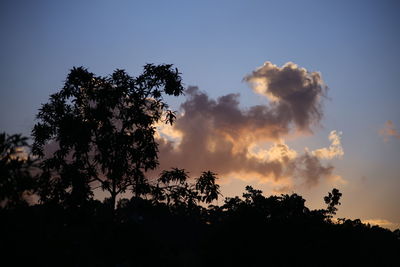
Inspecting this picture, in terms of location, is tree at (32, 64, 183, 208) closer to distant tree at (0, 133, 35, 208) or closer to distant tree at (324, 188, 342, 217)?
distant tree at (0, 133, 35, 208)

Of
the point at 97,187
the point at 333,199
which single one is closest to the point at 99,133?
the point at 97,187

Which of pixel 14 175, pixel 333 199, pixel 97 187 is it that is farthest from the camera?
pixel 333 199

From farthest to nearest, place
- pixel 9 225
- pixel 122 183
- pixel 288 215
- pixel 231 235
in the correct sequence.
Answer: pixel 288 215, pixel 231 235, pixel 122 183, pixel 9 225

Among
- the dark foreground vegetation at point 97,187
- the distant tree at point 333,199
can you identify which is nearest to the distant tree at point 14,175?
the dark foreground vegetation at point 97,187

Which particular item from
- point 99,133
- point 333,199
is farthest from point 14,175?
point 333,199

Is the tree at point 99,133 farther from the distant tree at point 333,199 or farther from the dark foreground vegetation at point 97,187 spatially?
the distant tree at point 333,199

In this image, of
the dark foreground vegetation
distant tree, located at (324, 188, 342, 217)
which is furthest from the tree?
distant tree, located at (324, 188, 342, 217)

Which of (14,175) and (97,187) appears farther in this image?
(97,187)

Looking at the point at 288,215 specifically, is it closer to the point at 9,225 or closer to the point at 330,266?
the point at 330,266

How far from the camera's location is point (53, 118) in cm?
2341

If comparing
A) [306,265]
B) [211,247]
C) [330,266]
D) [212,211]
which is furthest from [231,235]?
[212,211]

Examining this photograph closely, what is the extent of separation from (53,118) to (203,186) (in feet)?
35.9

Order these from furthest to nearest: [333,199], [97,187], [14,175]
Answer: [333,199], [97,187], [14,175]

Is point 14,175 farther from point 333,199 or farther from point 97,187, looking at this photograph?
point 333,199
